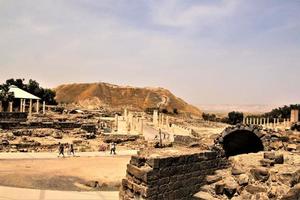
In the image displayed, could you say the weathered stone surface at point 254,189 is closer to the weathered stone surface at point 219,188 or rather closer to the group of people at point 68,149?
the weathered stone surface at point 219,188

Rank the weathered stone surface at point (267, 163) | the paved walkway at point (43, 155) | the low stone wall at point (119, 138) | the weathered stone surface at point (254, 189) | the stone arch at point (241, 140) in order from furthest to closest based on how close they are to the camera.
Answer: the low stone wall at point (119, 138), the paved walkway at point (43, 155), the stone arch at point (241, 140), the weathered stone surface at point (267, 163), the weathered stone surface at point (254, 189)

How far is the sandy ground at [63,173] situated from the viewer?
17625mm

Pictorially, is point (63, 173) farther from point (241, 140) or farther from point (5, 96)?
point (5, 96)

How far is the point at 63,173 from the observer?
66.7ft

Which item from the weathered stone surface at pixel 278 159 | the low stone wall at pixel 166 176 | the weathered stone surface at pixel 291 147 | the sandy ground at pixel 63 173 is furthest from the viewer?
the sandy ground at pixel 63 173

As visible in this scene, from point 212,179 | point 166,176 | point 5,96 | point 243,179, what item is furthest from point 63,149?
point 5,96

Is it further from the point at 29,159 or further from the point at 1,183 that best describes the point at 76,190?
the point at 29,159

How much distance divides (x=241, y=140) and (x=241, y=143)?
25 cm

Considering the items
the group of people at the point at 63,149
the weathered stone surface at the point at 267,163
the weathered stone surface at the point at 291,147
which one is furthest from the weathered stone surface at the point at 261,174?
the group of people at the point at 63,149

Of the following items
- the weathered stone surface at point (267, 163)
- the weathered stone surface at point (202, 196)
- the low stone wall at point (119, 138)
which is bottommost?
the low stone wall at point (119, 138)

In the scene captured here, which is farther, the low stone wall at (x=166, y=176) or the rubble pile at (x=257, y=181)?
the low stone wall at (x=166, y=176)

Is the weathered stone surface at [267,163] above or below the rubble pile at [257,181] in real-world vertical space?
above

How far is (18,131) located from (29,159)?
23.5ft

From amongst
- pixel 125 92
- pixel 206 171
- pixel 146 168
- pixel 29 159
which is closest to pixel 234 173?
pixel 206 171
